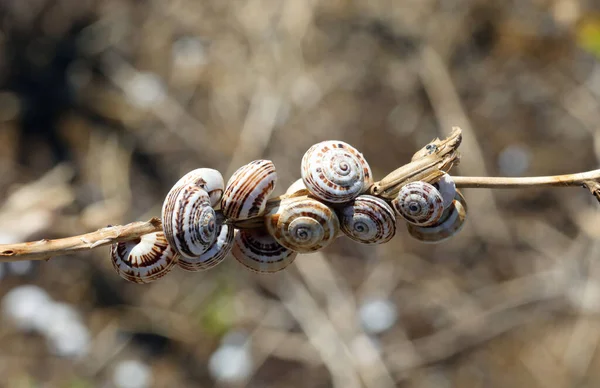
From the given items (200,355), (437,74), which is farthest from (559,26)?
(200,355)

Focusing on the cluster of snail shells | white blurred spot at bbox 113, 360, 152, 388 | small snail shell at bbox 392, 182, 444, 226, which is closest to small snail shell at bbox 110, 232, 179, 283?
the cluster of snail shells

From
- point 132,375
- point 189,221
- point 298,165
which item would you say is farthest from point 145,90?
point 189,221

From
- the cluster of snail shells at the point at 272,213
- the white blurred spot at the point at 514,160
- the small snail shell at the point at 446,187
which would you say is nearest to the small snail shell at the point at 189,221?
the cluster of snail shells at the point at 272,213

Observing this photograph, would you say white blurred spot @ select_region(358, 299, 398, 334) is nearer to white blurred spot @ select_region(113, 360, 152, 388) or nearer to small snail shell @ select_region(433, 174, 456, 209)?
white blurred spot @ select_region(113, 360, 152, 388)

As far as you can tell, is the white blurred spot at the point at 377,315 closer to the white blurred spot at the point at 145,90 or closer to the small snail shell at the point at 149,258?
the white blurred spot at the point at 145,90

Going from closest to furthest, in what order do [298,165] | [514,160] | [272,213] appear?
[272,213], [298,165], [514,160]

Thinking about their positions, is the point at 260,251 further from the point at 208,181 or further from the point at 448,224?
the point at 448,224

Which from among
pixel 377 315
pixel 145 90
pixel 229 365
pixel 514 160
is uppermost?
pixel 514 160
